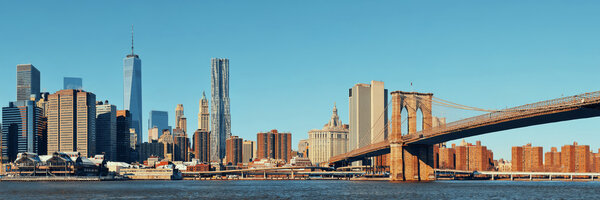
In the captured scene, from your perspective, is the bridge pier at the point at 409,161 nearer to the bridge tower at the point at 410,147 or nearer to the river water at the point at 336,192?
the bridge tower at the point at 410,147

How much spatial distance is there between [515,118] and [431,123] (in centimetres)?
3526

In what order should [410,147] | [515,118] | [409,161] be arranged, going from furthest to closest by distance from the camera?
[410,147]
[409,161]
[515,118]

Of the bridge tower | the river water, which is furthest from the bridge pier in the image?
the river water

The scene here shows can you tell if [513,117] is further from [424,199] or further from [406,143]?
[406,143]

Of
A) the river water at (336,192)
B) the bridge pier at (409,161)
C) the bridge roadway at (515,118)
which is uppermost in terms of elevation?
the bridge roadway at (515,118)

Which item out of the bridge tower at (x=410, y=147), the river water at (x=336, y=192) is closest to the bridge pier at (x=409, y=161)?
the bridge tower at (x=410, y=147)

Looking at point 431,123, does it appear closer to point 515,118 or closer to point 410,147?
point 410,147

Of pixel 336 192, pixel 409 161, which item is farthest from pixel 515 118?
pixel 409 161

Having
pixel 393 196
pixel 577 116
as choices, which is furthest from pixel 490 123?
pixel 393 196

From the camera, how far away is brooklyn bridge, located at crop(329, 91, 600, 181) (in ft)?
247

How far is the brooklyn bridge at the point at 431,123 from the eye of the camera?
75.3m

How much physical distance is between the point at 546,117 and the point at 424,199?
71.4 ft

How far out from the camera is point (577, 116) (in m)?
78.1

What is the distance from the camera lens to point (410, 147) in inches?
4471
